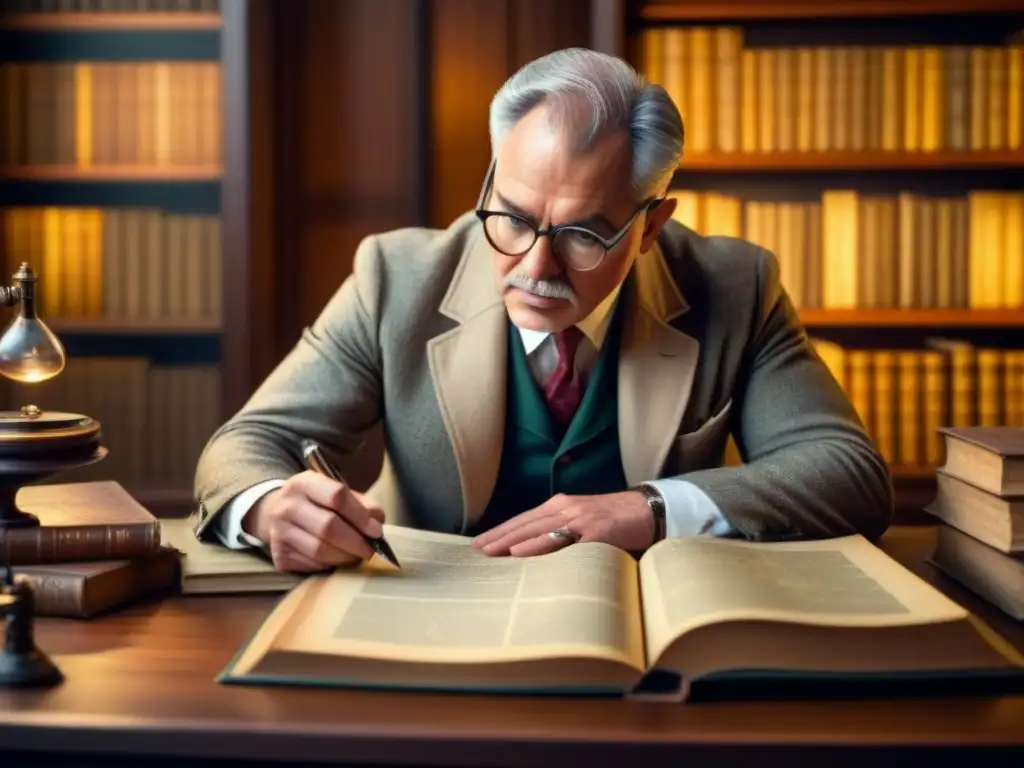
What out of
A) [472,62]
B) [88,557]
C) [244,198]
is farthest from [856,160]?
[88,557]

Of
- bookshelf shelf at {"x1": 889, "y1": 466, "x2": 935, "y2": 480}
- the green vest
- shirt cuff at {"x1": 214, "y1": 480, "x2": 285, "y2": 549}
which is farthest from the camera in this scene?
bookshelf shelf at {"x1": 889, "y1": 466, "x2": 935, "y2": 480}

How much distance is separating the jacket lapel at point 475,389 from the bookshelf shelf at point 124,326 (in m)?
1.53

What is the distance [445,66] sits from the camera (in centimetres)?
329

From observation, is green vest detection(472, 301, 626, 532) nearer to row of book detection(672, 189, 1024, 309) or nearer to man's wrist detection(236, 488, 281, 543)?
man's wrist detection(236, 488, 281, 543)

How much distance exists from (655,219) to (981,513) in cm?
59

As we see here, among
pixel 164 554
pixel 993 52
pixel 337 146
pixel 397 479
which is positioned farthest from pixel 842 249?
pixel 164 554

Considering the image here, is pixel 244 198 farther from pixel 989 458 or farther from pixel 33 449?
pixel 989 458

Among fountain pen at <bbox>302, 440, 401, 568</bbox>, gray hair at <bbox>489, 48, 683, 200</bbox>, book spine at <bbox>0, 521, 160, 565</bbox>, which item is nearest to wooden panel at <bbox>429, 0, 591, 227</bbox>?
gray hair at <bbox>489, 48, 683, 200</bbox>

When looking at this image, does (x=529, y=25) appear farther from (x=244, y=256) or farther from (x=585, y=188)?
(x=585, y=188)

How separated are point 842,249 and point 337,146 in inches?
52.3

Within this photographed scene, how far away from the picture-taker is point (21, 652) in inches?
36.6

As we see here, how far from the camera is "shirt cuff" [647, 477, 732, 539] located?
4.58ft

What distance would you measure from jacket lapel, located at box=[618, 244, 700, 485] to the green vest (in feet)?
0.12

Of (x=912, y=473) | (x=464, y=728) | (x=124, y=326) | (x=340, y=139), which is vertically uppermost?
(x=340, y=139)
